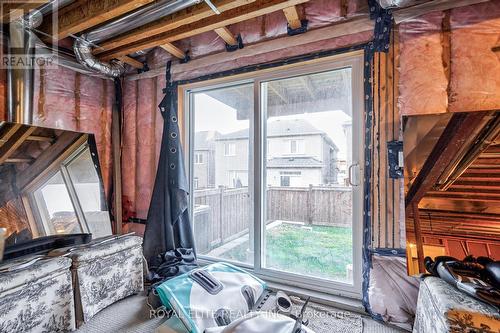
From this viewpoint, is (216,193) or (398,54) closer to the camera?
(398,54)

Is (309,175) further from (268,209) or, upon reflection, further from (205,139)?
(205,139)

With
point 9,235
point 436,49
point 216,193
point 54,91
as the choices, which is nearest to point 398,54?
point 436,49

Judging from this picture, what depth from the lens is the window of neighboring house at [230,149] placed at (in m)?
2.30

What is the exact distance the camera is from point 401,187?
1570 mm

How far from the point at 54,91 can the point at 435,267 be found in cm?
334

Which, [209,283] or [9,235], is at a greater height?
[9,235]

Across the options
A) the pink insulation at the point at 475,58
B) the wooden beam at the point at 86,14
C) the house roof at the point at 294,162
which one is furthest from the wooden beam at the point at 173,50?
the pink insulation at the point at 475,58

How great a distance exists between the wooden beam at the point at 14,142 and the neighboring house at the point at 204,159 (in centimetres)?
130

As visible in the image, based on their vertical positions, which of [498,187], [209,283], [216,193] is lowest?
[209,283]

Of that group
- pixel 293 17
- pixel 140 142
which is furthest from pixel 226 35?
pixel 140 142

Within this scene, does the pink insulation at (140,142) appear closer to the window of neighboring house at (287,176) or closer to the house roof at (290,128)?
the house roof at (290,128)

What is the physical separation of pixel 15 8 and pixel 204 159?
1.75 m

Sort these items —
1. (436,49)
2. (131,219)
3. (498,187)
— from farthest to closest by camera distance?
(131,219) → (436,49) → (498,187)

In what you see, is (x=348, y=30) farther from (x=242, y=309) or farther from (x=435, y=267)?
(x=242, y=309)
